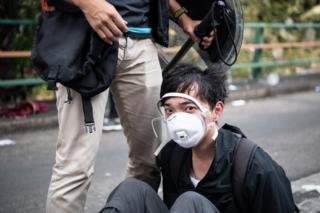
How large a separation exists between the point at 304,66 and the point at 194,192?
9615 millimetres

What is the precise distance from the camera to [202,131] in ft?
7.30

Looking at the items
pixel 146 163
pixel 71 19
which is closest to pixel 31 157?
pixel 146 163

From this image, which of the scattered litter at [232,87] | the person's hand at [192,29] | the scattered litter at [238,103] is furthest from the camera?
the scattered litter at [232,87]

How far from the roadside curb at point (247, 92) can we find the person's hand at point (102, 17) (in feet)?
11.7

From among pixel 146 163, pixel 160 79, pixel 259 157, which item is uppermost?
pixel 160 79

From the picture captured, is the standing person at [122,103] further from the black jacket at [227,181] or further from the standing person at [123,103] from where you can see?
the black jacket at [227,181]

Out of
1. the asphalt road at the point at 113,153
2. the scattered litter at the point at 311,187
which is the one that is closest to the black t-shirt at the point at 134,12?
the asphalt road at the point at 113,153

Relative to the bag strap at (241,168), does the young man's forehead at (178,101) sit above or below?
above

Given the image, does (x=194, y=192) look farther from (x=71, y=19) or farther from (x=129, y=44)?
(x=71, y=19)

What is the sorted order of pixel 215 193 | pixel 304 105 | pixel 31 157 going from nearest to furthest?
pixel 215 193 → pixel 31 157 → pixel 304 105

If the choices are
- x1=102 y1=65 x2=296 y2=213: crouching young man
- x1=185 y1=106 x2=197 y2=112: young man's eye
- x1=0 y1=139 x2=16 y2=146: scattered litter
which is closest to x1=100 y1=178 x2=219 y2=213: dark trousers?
x1=102 y1=65 x2=296 y2=213: crouching young man

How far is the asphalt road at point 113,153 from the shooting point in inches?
141

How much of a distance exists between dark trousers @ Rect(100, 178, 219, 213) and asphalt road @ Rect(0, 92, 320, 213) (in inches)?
44.3

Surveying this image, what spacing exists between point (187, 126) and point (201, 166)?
0.75 ft
